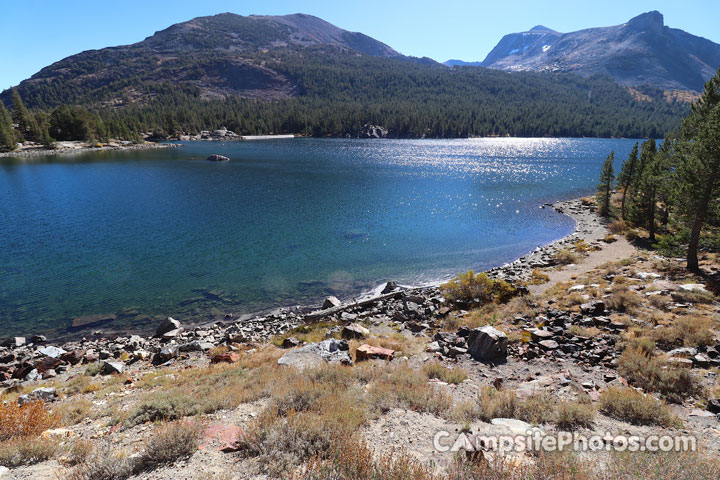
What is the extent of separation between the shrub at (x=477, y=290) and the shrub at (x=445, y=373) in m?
9.73

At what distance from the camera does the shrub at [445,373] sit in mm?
10727

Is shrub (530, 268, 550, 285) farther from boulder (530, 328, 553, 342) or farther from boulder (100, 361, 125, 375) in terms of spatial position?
boulder (100, 361, 125, 375)

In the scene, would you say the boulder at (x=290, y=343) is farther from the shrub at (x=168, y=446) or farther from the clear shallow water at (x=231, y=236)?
the shrub at (x=168, y=446)

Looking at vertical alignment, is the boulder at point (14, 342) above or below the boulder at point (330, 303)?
below

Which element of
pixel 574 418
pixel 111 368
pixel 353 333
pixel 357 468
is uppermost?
pixel 357 468

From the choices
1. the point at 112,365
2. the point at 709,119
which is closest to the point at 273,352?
the point at 112,365

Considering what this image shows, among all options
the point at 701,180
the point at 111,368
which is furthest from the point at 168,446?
the point at 701,180

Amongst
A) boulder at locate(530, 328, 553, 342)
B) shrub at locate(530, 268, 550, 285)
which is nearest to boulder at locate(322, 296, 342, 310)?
boulder at locate(530, 328, 553, 342)

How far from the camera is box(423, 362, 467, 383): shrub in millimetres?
10727

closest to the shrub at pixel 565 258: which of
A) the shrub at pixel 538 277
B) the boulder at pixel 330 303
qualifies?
the shrub at pixel 538 277

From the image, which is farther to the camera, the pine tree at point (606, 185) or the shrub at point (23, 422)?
the pine tree at point (606, 185)

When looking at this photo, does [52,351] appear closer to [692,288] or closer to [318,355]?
[318,355]

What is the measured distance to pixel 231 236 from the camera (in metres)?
36.6

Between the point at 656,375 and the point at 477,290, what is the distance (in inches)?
444
